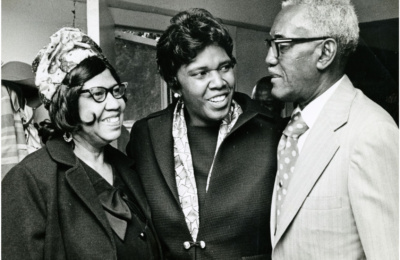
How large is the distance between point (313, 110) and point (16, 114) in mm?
1915

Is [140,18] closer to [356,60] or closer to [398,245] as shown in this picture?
[356,60]

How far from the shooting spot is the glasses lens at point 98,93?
1.88 m

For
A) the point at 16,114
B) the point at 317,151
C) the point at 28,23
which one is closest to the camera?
the point at 317,151

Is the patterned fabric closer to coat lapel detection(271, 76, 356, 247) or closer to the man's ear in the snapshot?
coat lapel detection(271, 76, 356, 247)

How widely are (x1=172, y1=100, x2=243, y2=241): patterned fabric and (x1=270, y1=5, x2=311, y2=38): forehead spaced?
0.54 meters

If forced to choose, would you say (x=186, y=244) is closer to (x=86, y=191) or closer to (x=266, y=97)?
(x=86, y=191)

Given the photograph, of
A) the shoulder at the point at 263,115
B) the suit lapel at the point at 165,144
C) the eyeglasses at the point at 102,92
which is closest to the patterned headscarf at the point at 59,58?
the eyeglasses at the point at 102,92

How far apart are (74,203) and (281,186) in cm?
92

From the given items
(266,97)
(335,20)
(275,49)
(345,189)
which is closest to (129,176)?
(275,49)

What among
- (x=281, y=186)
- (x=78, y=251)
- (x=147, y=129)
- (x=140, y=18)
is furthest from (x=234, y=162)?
(x=140, y=18)

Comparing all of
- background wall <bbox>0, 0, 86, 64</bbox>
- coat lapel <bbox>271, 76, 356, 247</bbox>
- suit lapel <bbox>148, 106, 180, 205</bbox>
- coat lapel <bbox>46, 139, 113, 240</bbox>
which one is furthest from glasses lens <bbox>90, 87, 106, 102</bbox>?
background wall <bbox>0, 0, 86, 64</bbox>

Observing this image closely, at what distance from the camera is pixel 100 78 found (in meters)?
1.91

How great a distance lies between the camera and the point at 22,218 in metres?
1.63

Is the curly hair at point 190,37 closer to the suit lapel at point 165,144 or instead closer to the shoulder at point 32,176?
the suit lapel at point 165,144
